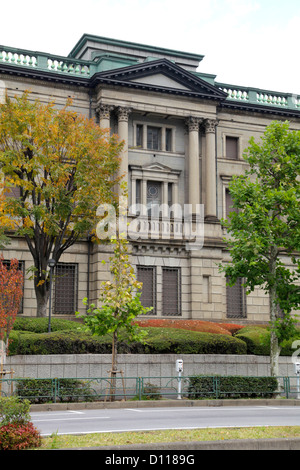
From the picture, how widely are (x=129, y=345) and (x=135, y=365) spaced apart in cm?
120

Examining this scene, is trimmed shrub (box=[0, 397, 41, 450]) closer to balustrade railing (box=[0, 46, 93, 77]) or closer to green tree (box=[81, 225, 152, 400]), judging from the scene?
green tree (box=[81, 225, 152, 400])

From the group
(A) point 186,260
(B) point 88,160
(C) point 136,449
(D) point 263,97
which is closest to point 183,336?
(B) point 88,160

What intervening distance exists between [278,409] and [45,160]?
678 inches

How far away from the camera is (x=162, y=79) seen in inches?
1697

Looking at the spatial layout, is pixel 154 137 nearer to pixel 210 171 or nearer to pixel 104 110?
pixel 210 171

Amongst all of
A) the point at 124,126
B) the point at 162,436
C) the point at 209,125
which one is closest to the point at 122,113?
the point at 124,126

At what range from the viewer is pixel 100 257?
3950cm

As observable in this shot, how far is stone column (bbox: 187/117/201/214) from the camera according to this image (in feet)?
141

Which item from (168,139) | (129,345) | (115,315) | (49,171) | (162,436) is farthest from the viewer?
(168,139)

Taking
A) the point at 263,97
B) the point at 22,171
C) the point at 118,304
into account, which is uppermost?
the point at 263,97

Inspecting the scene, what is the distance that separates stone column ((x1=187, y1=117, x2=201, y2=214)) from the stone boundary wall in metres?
15.4

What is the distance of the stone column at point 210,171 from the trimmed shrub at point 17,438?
106 ft

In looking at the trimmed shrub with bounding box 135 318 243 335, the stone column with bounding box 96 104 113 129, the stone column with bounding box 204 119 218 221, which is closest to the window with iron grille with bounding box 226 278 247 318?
the stone column with bounding box 204 119 218 221

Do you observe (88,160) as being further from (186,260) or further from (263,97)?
(263,97)
